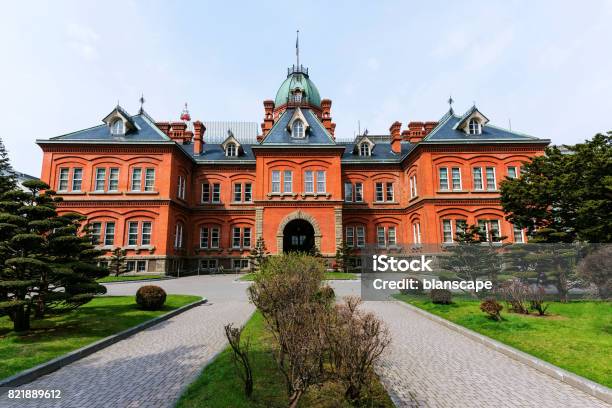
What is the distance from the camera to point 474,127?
29016mm

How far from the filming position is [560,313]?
37.0ft

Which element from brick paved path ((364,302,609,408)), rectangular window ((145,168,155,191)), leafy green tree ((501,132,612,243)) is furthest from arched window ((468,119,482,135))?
rectangular window ((145,168,155,191))

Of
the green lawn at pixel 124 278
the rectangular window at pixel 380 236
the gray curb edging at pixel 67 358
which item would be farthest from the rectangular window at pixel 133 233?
the rectangular window at pixel 380 236

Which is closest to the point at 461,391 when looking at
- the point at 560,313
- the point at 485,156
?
the point at 560,313

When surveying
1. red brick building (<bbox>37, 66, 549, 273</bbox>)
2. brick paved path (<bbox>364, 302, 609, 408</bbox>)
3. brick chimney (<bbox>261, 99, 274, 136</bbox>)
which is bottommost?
brick paved path (<bbox>364, 302, 609, 408</bbox>)

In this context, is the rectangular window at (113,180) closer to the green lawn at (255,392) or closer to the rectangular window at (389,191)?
the rectangular window at (389,191)

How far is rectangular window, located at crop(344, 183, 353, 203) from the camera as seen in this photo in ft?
108

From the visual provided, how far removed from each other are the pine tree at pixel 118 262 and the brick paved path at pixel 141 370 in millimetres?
16606

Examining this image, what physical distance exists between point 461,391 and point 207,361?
5126 millimetres

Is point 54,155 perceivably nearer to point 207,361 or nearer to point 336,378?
point 207,361

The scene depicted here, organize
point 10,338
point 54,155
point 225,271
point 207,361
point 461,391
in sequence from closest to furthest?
1. point 461,391
2. point 207,361
3. point 10,338
4. point 54,155
5. point 225,271

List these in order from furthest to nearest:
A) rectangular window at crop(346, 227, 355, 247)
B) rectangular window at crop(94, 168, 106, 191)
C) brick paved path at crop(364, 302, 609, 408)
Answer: rectangular window at crop(346, 227, 355, 247), rectangular window at crop(94, 168, 106, 191), brick paved path at crop(364, 302, 609, 408)

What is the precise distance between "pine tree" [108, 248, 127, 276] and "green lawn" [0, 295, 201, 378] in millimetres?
12145

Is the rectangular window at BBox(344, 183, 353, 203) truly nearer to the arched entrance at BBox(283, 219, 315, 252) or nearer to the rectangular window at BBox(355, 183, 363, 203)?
the rectangular window at BBox(355, 183, 363, 203)
